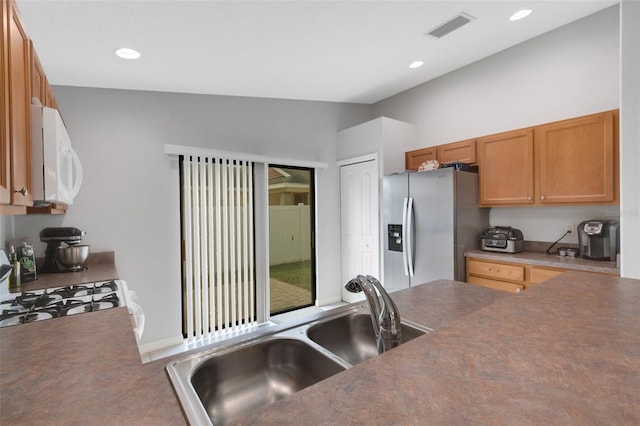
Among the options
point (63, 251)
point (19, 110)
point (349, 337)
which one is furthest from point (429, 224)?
point (63, 251)

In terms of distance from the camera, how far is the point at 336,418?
543 millimetres

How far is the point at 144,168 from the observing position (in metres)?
3.14

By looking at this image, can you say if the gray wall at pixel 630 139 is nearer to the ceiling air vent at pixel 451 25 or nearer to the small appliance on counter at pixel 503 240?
the small appliance on counter at pixel 503 240

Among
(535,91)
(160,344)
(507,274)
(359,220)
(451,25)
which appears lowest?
(160,344)

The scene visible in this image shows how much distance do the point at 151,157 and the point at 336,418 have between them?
3268 millimetres

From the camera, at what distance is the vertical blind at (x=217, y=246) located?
133 inches

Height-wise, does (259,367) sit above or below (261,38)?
below

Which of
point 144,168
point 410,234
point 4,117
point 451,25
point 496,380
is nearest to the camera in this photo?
point 496,380

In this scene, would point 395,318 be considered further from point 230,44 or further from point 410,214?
point 410,214

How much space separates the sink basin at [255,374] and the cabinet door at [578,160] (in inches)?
111

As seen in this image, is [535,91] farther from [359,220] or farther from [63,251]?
[63,251]

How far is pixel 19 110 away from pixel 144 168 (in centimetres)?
212

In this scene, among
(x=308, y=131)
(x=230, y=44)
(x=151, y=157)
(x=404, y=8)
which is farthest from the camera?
(x=308, y=131)

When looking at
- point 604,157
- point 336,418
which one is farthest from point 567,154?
point 336,418
